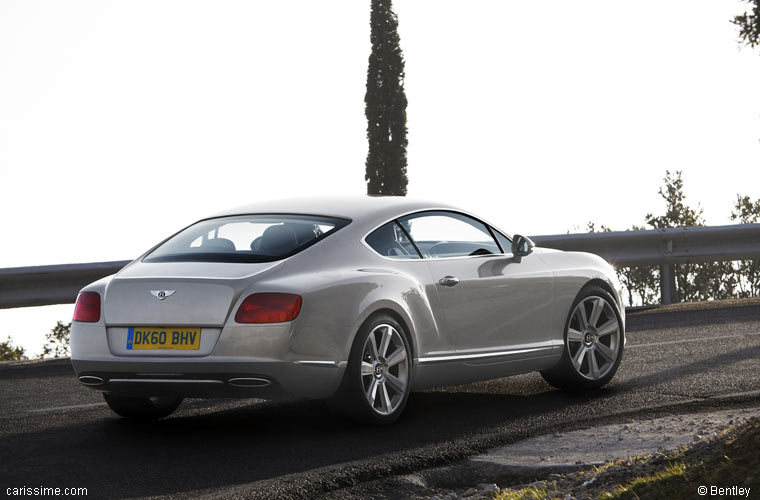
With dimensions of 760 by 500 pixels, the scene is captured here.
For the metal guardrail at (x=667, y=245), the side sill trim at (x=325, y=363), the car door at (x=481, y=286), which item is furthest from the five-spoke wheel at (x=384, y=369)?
the metal guardrail at (x=667, y=245)

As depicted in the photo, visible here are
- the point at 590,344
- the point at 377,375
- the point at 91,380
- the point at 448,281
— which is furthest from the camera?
the point at 590,344

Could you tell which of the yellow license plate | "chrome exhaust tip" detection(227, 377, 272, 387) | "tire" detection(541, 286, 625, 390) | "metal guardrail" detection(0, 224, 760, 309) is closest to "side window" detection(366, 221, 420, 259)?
"chrome exhaust tip" detection(227, 377, 272, 387)

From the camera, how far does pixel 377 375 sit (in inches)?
276

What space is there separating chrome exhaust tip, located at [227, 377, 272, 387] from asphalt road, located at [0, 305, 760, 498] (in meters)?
0.38

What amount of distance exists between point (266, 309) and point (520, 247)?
2.51 metres

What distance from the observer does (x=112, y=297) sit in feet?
22.3

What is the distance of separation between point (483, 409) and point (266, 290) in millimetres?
2110

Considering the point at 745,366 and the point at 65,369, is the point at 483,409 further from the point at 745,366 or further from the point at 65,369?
the point at 65,369

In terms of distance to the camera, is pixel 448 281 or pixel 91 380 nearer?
pixel 91 380
